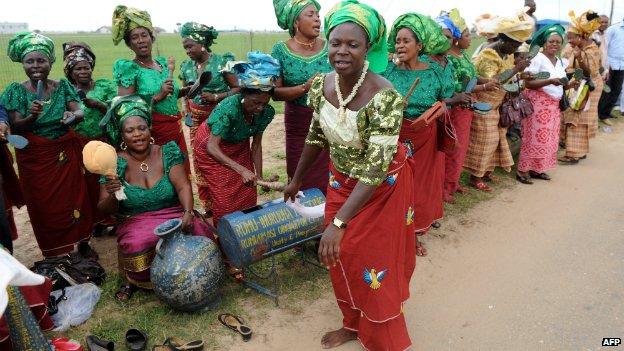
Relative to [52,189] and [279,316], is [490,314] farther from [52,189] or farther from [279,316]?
[52,189]

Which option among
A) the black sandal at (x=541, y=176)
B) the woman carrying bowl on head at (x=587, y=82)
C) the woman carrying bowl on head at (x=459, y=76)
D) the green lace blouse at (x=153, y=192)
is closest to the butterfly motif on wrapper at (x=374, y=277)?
the green lace blouse at (x=153, y=192)

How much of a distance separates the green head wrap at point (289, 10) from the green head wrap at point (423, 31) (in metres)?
0.70

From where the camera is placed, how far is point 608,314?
3.40 metres

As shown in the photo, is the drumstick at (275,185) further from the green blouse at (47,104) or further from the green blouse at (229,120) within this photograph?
the green blouse at (47,104)

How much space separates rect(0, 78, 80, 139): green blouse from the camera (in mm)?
3670

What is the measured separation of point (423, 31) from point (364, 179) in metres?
1.92

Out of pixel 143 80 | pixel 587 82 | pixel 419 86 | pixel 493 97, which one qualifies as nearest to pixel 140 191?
pixel 143 80

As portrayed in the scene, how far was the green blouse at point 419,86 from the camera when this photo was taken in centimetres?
390

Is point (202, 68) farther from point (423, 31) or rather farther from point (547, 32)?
point (547, 32)

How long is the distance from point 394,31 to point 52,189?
313 cm

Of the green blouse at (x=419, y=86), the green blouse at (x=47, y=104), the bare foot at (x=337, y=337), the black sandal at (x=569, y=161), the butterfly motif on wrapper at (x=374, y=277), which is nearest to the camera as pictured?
the butterfly motif on wrapper at (x=374, y=277)

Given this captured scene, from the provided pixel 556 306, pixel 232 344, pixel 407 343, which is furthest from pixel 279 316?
pixel 556 306

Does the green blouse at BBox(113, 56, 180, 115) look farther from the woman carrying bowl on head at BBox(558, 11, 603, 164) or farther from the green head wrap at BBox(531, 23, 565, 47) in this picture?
the woman carrying bowl on head at BBox(558, 11, 603, 164)

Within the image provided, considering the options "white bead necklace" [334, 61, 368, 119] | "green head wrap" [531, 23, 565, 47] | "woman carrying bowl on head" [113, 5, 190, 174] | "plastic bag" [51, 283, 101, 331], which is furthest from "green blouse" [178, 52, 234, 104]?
"green head wrap" [531, 23, 565, 47]
